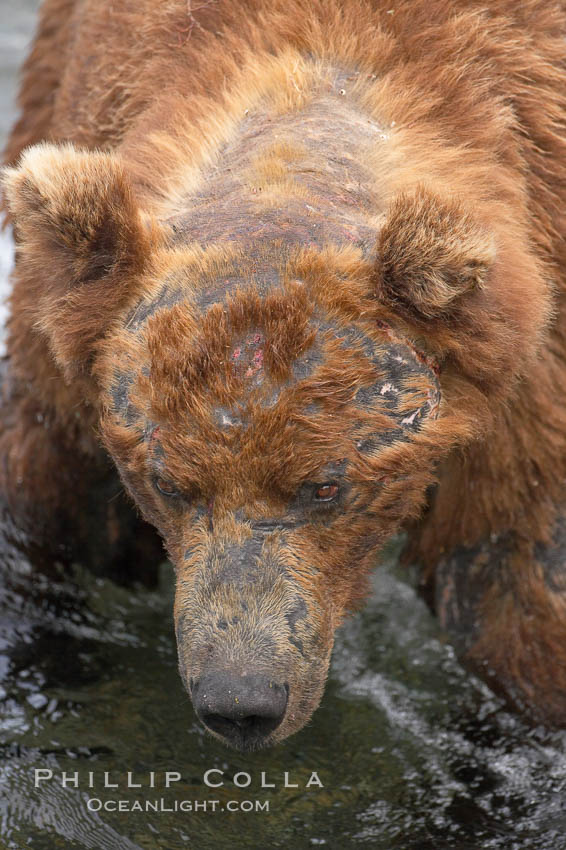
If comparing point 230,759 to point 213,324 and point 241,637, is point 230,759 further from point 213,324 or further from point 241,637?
point 213,324

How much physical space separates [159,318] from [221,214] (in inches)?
17.2

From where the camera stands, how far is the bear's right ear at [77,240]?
13.2ft

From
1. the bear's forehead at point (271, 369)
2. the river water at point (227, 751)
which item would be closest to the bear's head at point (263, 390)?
the bear's forehead at point (271, 369)

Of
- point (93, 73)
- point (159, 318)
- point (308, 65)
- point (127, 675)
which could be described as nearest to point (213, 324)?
point (159, 318)

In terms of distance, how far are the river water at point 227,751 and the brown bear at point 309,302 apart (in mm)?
578

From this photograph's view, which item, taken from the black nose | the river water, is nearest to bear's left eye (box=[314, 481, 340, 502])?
the black nose

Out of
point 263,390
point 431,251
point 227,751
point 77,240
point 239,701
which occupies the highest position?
point 431,251

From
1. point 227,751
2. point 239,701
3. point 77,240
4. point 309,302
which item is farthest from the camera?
point 227,751

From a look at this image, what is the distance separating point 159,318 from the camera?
159 inches

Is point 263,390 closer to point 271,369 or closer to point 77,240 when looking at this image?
point 271,369

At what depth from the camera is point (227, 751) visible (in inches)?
216

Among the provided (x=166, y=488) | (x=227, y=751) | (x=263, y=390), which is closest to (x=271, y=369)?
(x=263, y=390)

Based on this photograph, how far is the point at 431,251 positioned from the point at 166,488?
1.12 m

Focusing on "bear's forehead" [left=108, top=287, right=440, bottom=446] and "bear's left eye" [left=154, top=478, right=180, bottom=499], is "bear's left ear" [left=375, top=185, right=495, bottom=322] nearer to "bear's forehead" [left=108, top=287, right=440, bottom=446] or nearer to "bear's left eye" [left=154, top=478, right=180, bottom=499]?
"bear's forehead" [left=108, top=287, right=440, bottom=446]
